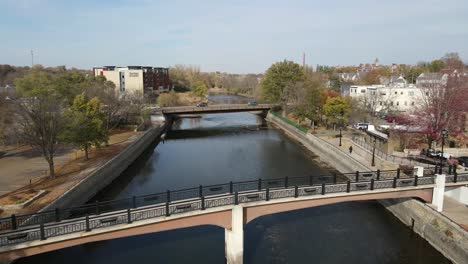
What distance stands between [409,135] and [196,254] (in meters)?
27.5

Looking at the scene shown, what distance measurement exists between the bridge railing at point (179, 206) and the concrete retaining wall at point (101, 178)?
258 inches

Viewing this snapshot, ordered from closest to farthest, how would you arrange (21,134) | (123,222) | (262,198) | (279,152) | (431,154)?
(123,222), (262,198), (21,134), (431,154), (279,152)

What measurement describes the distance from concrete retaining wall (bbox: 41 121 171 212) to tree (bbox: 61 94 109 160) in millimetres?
2508

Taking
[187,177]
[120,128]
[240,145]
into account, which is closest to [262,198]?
[187,177]

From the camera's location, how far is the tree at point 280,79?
226 feet

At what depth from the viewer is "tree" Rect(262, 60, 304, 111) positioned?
6894 centimetres

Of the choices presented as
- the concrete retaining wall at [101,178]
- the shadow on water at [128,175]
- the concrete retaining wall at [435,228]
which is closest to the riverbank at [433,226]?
the concrete retaining wall at [435,228]

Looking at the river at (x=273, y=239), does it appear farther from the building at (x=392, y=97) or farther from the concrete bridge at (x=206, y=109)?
the building at (x=392, y=97)

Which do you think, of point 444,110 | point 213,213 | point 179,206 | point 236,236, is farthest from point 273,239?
point 444,110

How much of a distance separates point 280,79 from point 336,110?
2418 centimetres

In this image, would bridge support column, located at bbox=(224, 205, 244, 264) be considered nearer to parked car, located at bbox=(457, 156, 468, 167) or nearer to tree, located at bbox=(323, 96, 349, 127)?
parked car, located at bbox=(457, 156, 468, 167)

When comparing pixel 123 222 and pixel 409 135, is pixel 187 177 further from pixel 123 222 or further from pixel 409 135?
pixel 409 135

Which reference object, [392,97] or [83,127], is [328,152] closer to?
[83,127]

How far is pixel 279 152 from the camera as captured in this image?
43219 millimetres
